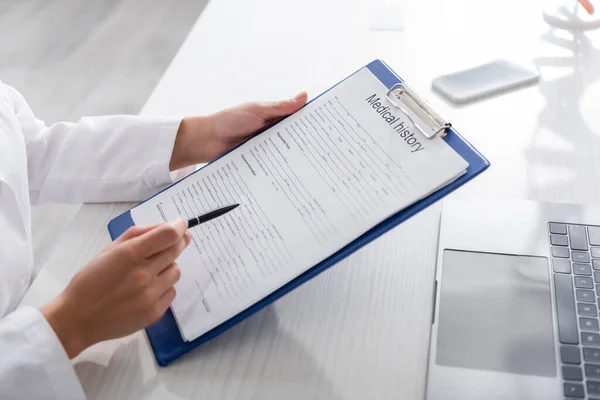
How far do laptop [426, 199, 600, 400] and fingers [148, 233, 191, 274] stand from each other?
236 mm

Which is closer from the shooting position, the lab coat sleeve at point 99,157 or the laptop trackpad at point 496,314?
the laptop trackpad at point 496,314

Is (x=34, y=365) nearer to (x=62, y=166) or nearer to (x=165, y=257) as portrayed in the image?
(x=165, y=257)

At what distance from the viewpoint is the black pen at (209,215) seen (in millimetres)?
605

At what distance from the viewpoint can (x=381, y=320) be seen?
0.57m

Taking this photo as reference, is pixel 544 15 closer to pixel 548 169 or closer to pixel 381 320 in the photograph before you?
pixel 548 169

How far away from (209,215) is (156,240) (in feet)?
0.24

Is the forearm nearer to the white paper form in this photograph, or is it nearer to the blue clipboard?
the white paper form

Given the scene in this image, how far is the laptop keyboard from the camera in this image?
0.50m

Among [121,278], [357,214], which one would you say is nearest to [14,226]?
[121,278]

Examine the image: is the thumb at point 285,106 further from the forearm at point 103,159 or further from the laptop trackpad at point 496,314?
the laptop trackpad at point 496,314

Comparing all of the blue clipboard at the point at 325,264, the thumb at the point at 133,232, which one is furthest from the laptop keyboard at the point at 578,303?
the thumb at the point at 133,232

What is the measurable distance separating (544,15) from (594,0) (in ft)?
0.28

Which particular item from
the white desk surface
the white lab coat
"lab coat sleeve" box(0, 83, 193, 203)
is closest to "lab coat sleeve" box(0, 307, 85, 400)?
the white desk surface

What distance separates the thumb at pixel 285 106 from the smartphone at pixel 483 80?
22cm
